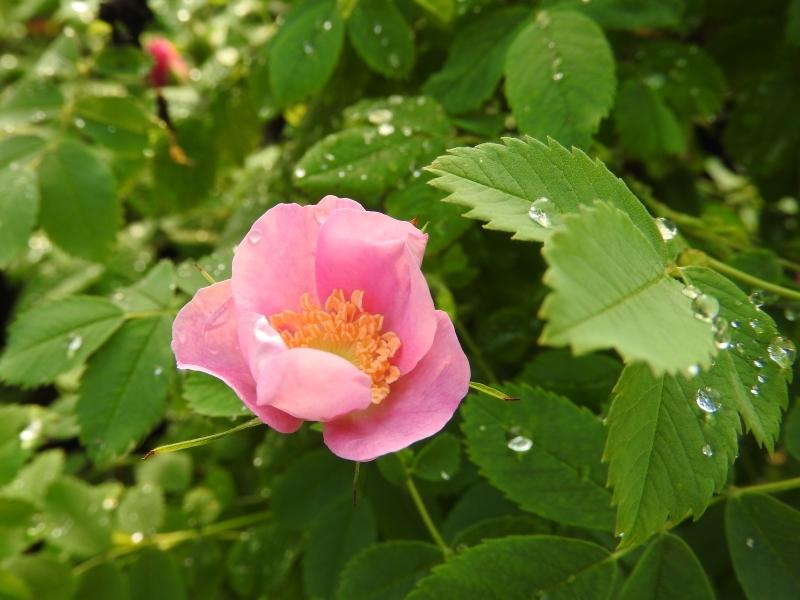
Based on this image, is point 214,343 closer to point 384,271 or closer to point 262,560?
point 384,271

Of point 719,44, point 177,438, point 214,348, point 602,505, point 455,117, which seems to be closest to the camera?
point 214,348

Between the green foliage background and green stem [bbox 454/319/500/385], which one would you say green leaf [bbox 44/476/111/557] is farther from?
green stem [bbox 454/319/500/385]

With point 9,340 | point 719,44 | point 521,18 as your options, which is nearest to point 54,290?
point 9,340

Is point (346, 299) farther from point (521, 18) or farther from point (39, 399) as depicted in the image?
point (39, 399)

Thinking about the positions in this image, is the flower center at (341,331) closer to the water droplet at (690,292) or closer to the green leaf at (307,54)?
the water droplet at (690,292)

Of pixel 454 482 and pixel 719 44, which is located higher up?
pixel 719 44

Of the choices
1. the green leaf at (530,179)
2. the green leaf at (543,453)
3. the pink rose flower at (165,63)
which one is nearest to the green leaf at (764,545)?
the green leaf at (543,453)

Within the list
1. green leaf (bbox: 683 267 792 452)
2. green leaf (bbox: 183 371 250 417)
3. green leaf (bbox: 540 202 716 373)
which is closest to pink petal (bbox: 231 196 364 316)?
green leaf (bbox: 183 371 250 417)
